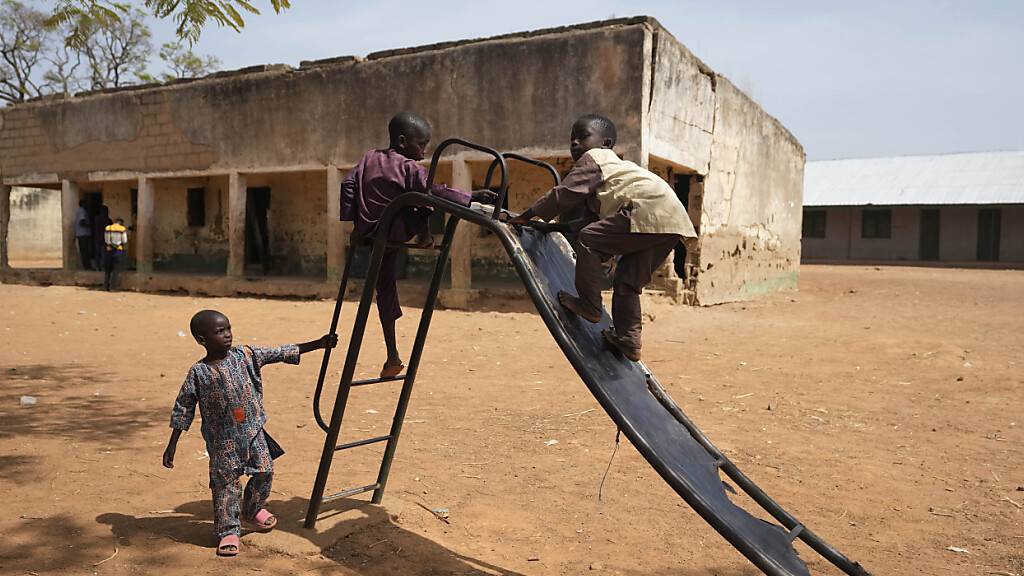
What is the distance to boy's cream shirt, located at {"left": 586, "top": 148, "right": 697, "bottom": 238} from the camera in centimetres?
268

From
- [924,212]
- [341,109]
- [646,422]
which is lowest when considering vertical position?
[646,422]

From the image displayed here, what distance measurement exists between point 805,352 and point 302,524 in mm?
6534

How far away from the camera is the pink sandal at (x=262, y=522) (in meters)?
3.27

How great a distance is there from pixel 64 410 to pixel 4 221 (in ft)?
47.2

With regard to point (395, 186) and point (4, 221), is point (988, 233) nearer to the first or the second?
point (395, 186)

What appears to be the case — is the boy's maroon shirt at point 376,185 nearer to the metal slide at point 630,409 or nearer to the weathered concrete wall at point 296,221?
the metal slide at point 630,409

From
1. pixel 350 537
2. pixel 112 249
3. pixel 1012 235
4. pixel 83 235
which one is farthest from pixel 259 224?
pixel 1012 235

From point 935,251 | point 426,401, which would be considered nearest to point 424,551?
point 426,401

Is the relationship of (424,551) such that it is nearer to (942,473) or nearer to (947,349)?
(942,473)

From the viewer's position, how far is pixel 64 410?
529cm

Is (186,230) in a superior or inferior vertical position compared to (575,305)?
superior

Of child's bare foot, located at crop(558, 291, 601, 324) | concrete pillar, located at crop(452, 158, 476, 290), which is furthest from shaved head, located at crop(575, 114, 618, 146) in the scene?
concrete pillar, located at crop(452, 158, 476, 290)

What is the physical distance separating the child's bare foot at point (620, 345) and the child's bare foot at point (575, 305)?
0.10m

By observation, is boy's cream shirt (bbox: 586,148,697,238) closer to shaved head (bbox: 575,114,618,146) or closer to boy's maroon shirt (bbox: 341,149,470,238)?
shaved head (bbox: 575,114,618,146)
